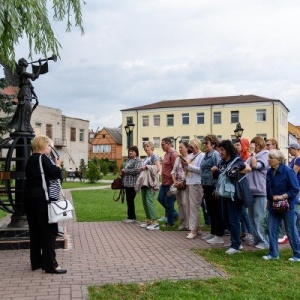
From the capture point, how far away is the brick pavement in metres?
5.19

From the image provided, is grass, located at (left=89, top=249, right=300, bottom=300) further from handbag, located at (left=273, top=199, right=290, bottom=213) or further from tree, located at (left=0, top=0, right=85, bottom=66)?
tree, located at (left=0, top=0, right=85, bottom=66)

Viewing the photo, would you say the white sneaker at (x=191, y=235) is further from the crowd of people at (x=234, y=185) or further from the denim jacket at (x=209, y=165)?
the denim jacket at (x=209, y=165)

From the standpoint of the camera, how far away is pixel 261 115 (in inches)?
2322

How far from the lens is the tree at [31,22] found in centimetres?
550

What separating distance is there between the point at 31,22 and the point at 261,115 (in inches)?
2192

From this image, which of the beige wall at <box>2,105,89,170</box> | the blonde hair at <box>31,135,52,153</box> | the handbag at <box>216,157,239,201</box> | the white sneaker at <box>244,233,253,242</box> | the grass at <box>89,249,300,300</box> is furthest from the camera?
the beige wall at <box>2,105,89,170</box>

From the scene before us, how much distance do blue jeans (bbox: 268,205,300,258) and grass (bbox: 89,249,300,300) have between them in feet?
1.31

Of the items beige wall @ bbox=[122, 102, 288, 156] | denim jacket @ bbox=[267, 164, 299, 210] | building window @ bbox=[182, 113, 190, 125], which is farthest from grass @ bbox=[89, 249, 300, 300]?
building window @ bbox=[182, 113, 190, 125]

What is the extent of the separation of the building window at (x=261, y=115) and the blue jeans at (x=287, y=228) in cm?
5380

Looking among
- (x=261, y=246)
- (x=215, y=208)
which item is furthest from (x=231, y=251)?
(x=215, y=208)

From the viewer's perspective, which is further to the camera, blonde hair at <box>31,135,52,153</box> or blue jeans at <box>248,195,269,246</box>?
blue jeans at <box>248,195,269,246</box>

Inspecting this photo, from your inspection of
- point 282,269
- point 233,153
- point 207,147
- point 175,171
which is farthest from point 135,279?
point 175,171

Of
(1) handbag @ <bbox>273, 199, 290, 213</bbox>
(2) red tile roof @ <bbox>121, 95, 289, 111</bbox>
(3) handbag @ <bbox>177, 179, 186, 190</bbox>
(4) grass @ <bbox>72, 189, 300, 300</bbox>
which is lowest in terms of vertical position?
(4) grass @ <bbox>72, 189, 300, 300</bbox>

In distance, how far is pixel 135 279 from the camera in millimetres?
5574
